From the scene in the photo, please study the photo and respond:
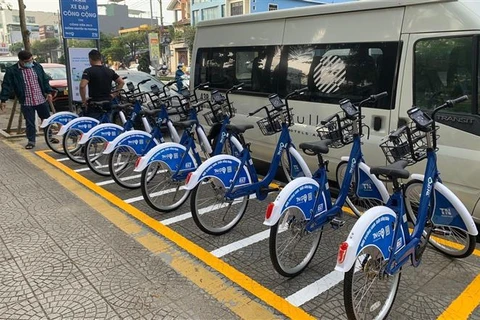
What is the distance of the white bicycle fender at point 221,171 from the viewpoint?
3.63 m

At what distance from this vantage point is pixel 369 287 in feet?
8.43

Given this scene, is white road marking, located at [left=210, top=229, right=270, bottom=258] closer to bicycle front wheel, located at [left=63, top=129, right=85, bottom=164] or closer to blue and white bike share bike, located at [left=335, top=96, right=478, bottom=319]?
blue and white bike share bike, located at [left=335, top=96, right=478, bottom=319]

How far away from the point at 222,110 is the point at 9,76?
4.46m

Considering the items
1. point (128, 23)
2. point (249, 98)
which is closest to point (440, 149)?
point (249, 98)

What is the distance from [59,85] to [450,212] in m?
11.4

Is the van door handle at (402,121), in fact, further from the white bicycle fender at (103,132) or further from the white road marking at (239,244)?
the white bicycle fender at (103,132)

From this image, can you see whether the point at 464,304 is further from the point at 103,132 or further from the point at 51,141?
the point at 51,141

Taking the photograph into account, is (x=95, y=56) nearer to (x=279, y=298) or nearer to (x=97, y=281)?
(x=97, y=281)

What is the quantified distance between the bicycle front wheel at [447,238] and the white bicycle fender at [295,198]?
0.88 metres

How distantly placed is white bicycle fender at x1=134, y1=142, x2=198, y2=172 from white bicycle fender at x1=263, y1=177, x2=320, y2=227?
168 cm

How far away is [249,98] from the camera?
5824 mm

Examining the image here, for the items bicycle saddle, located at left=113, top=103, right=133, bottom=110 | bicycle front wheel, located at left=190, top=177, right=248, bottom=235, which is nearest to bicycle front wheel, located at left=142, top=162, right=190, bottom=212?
bicycle front wheel, located at left=190, top=177, right=248, bottom=235

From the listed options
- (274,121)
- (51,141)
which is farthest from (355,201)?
(51,141)

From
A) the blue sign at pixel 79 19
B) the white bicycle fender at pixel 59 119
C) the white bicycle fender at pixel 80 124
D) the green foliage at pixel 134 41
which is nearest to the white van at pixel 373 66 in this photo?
the white bicycle fender at pixel 80 124
